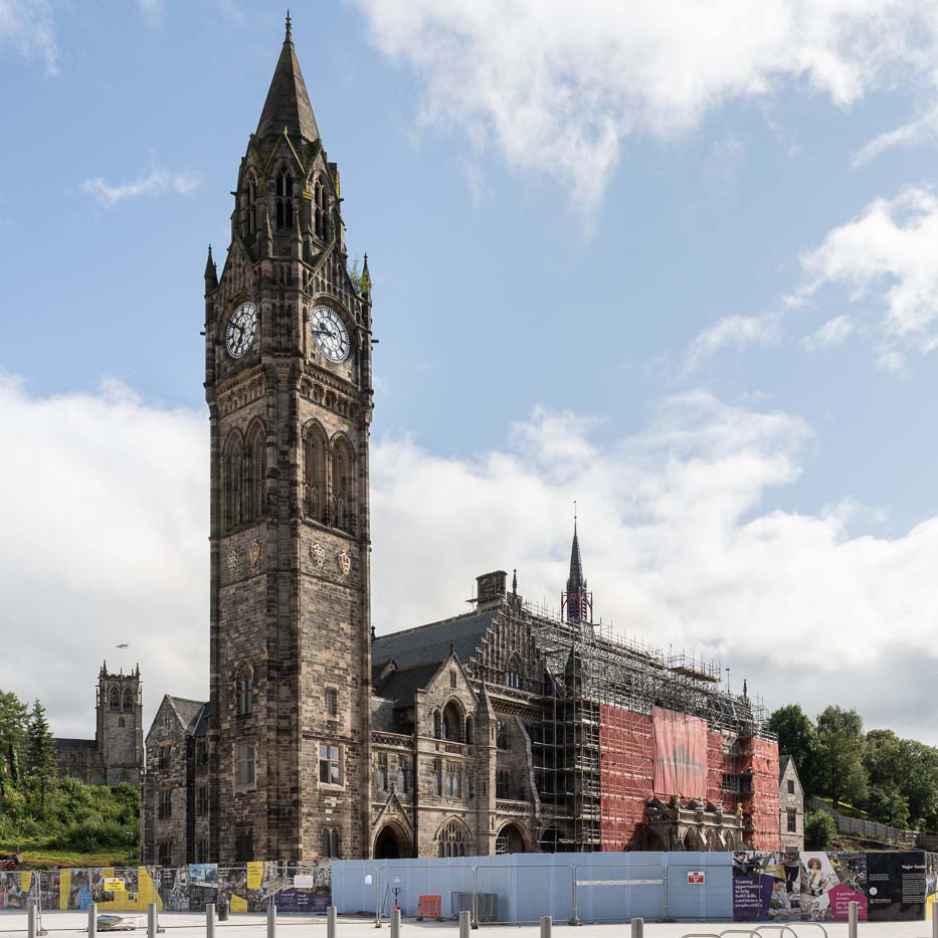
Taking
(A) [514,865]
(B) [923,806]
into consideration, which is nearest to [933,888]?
(A) [514,865]

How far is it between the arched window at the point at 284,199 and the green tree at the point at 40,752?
65373 millimetres

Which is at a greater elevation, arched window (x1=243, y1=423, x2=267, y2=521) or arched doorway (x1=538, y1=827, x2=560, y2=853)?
arched window (x1=243, y1=423, x2=267, y2=521)

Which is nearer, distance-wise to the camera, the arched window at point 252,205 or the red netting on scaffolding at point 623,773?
the arched window at point 252,205

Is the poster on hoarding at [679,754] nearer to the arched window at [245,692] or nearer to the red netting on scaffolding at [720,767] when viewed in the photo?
the red netting on scaffolding at [720,767]

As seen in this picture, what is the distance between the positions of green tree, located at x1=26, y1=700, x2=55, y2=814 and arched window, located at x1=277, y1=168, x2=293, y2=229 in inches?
2574

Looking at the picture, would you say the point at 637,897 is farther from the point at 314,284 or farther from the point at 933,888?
the point at 314,284

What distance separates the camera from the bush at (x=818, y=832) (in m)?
111

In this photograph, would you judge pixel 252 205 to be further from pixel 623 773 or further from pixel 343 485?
pixel 623 773

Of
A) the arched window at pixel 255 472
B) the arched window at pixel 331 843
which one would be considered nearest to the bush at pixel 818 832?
the arched window at pixel 331 843

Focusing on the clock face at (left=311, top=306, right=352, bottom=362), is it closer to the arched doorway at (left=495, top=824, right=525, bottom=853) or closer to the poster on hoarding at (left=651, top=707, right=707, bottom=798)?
the arched doorway at (left=495, top=824, right=525, bottom=853)

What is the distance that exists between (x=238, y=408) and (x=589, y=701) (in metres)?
27.7

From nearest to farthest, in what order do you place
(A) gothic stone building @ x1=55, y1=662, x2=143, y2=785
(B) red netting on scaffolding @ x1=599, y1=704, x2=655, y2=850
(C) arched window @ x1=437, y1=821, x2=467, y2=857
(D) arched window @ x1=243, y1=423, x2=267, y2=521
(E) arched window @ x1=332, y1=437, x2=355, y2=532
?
(D) arched window @ x1=243, y1=423, x2=267, y2=521 < (C) arched window @ x1=437, y1=821, x2=467, y2=857 < (E) arched window @ x1=332, y1=437, x2=355, y2=532 < (B) red netting on scaffolding @ x1=599, y1=704, x2=655, y2=850 < (A) gothic stone building @ x1=55, y1=662, x2=143, y2=785

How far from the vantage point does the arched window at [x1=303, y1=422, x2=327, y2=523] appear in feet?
214

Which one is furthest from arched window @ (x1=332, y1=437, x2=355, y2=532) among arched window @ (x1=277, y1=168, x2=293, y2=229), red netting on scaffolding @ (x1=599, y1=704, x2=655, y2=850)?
red netting on scaffolding @ (x1=599, y1=704, x2=655, y2=850)
